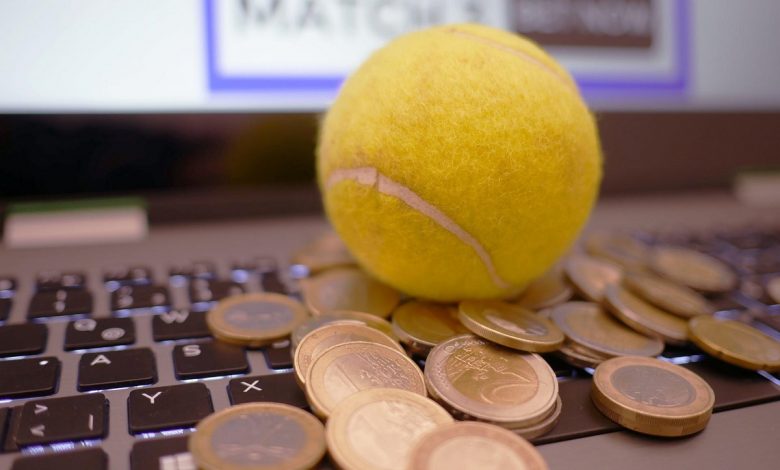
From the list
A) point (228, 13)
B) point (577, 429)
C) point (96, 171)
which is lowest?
point (577, 429)

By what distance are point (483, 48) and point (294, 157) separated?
0.92 ft

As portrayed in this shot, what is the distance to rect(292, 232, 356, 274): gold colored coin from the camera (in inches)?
19.7

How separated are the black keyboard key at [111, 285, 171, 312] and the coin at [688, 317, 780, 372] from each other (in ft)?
1.16

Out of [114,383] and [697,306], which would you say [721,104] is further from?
[114,383]

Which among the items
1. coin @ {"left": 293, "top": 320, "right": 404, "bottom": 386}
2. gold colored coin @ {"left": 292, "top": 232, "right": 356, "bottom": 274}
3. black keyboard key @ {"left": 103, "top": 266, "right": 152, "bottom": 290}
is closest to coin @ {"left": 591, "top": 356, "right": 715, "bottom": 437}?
coin @ {"left": 293, "top": 320, "right": 404, "bottom": 386}

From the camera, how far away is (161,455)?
27 cm

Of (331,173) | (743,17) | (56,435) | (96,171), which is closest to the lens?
(56,435)

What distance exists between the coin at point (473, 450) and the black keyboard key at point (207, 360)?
0.13 meters

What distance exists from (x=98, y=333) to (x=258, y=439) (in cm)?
16

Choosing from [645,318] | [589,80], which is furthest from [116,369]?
Result: [589,80]

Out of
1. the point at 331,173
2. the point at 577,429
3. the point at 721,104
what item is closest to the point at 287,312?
the point at 331,173

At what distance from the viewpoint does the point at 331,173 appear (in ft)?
1.28

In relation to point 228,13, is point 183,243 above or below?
below

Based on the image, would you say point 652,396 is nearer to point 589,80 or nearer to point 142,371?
point 142,371
